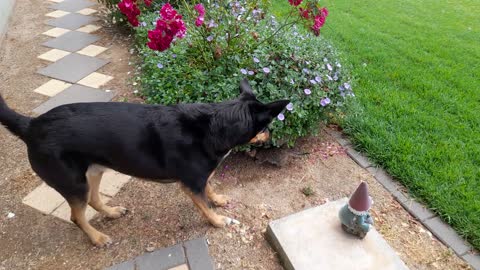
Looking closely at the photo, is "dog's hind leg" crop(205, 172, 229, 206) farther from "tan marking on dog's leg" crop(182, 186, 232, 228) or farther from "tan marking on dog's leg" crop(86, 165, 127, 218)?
"tan marking on dog's leg" crop(86, 165, 127, 218)

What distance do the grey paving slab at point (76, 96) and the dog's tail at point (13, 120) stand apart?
2129mm

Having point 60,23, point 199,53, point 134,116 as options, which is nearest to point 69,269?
point 134,116

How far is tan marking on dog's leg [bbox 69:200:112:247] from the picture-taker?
97.1 inches

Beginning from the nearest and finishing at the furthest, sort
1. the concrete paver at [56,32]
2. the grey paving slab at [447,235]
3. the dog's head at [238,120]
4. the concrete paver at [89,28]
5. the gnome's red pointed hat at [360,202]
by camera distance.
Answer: the dog's head at [238,120] < the gnome's red pointed hat at [360,202] < the grey paving slab at [447,235] < the concrete paver at [56,32] < the concrete paver at [89,28]

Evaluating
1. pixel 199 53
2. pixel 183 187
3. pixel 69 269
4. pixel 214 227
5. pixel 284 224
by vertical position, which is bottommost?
pixel 69 269

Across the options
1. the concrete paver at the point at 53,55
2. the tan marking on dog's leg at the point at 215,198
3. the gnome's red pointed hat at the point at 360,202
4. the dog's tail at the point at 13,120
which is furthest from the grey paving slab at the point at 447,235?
the concrete paver at the point at 53,55

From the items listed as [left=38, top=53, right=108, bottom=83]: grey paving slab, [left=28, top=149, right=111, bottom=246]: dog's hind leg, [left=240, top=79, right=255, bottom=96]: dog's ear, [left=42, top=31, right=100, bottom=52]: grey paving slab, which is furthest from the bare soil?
[left=42, top=31, right=100, bottom=52]: grey paving slab

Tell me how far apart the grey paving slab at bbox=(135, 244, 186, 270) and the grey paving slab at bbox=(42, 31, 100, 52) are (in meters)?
4.26

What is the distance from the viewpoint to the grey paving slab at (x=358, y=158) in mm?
3541

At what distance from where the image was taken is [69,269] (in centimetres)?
254

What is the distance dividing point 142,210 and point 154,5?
3962mm

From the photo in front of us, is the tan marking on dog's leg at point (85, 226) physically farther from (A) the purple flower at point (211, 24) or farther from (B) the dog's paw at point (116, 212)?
(A) the purple flower at point (211, 24)

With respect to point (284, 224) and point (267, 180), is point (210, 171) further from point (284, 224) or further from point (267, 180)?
point (267, 180)

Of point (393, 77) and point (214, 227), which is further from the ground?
point (393, 77)
